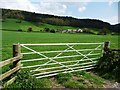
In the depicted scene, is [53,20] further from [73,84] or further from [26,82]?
[26,82]

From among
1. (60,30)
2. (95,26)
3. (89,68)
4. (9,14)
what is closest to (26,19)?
(9,14)

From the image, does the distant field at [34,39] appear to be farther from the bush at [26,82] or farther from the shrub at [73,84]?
the bush at [26,82]

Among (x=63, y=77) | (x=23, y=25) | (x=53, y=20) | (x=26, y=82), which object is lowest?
(x=63, y=77)

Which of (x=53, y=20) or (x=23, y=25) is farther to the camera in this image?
(x=53, y=20)

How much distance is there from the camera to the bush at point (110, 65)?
12133 mm

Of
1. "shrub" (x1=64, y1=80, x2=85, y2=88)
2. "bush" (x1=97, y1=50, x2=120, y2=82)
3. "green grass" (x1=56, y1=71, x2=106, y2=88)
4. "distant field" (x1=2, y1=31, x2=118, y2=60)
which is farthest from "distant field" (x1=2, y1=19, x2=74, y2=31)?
"shrub" (x1=64, y1=80, x2=85, y2=88)

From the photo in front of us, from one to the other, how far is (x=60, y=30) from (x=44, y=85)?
9206 centimetres

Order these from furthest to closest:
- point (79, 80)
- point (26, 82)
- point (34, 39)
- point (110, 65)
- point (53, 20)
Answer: point (53, 20), point (34, 39), point (110, 65), point (79, 80), point (26, 82)

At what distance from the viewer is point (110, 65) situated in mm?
12922

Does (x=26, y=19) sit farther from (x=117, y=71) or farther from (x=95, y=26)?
(x=117, y=71)

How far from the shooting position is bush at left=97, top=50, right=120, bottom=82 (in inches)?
478

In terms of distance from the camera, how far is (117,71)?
1230 centimetres

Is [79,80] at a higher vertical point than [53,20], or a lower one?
lower

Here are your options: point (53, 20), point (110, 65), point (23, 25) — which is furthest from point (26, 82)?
point (53, 20)
